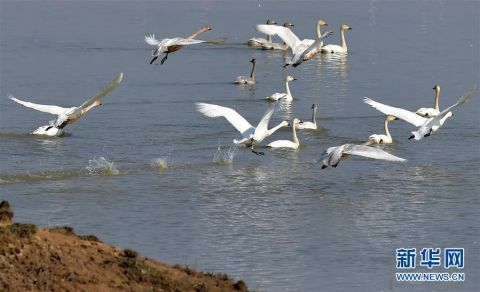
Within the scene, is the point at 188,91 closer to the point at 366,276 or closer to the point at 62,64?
the point at 62,64

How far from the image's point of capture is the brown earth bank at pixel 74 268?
29.8ft

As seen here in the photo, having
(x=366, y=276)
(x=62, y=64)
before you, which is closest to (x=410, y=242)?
(x=366, y=276)

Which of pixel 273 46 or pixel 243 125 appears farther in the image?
pixel 273 46

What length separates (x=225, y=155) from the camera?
1928 centimetres

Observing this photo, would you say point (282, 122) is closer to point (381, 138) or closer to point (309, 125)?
point (381, 138)

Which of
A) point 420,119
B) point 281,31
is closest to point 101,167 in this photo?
point 281,31

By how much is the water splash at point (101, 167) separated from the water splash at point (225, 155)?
1735 mm

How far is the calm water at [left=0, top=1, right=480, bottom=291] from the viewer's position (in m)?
13.1

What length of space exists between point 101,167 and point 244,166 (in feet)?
7.43

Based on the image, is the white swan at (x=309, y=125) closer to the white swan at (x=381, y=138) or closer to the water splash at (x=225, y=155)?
the white swan at (x=381, y=138)

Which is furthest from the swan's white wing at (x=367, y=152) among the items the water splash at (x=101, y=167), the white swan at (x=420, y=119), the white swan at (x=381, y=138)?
the white swan at (x=381, y=138)

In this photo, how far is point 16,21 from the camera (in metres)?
44.6

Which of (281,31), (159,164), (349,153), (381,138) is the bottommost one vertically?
(349,153)

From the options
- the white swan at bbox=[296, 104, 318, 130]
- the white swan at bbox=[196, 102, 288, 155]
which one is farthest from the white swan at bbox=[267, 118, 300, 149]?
the white swan at bbox=[196, 102, 288, 155]
